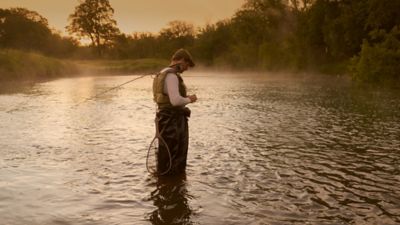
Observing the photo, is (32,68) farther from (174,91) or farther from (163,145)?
(174,91)

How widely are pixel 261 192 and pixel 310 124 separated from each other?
11.1 meters

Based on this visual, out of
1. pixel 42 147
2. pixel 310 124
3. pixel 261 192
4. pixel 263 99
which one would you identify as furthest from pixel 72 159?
pixel 263 99

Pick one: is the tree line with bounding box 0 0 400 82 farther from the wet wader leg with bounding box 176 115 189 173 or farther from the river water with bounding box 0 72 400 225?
the wet wader leg with bounding box 176 115 189 173

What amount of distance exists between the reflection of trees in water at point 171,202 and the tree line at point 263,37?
4232 cm

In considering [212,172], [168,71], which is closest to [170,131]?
[168,71]

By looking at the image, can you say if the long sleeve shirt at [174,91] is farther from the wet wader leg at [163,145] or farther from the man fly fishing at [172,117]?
the wet wader leg at [163,145]

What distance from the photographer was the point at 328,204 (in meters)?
8.88

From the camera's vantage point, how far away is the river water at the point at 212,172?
27.8 ft

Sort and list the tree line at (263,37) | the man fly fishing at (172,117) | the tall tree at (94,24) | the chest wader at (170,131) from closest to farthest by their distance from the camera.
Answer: the man fly fishing at (172,117), the chest wader at (170,131), the tree line at (263,37), the tall tree at (94,24)

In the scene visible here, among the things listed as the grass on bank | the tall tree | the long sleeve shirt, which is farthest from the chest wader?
the tall tree

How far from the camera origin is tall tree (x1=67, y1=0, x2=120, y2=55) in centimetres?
13075

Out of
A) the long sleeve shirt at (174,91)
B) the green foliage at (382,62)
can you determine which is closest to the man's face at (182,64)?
the long sleeve shirt at (174,91)

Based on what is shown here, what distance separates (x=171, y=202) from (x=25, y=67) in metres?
51.8

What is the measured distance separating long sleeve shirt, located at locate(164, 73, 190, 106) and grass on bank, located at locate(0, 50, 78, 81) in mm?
46714
